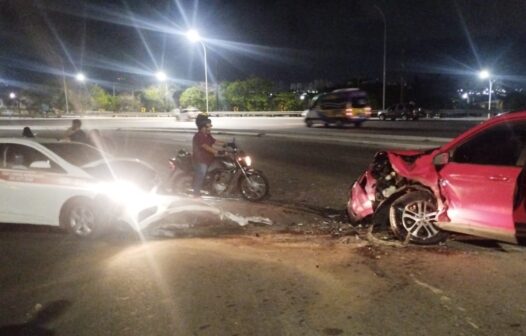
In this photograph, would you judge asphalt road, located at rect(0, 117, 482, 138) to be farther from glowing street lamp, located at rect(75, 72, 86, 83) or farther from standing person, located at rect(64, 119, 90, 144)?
glowing street lamp, located at rect(75, 72, 86, 83)

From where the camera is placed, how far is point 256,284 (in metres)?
5.17

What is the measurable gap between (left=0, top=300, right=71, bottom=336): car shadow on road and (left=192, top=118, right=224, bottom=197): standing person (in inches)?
203

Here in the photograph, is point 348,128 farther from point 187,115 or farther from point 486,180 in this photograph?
point 486,180

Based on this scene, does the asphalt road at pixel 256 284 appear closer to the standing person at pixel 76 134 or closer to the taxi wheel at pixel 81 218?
the taxi wheel at pixel 81 218

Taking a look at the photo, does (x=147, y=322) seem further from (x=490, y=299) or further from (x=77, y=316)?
(x=490, y=299)

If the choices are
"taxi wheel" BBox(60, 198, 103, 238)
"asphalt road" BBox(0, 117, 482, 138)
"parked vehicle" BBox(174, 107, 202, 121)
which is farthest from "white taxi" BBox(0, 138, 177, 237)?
"parked vehicle" BBox(174, 107, 202, 121)

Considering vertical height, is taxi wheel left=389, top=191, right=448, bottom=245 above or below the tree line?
below

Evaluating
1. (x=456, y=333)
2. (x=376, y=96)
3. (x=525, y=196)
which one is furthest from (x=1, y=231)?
(x=376, y=96)

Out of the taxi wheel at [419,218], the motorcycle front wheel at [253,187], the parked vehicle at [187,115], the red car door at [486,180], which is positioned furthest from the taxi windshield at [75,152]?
the parked vehicle at [187,115]

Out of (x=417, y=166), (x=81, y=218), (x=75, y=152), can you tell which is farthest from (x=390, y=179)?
(x=75, y=152)

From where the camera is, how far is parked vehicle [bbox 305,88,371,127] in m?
32.8

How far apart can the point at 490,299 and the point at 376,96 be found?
185ft

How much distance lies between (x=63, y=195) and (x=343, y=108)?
89.2ft

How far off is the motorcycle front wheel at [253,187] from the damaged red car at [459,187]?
3389 mm
